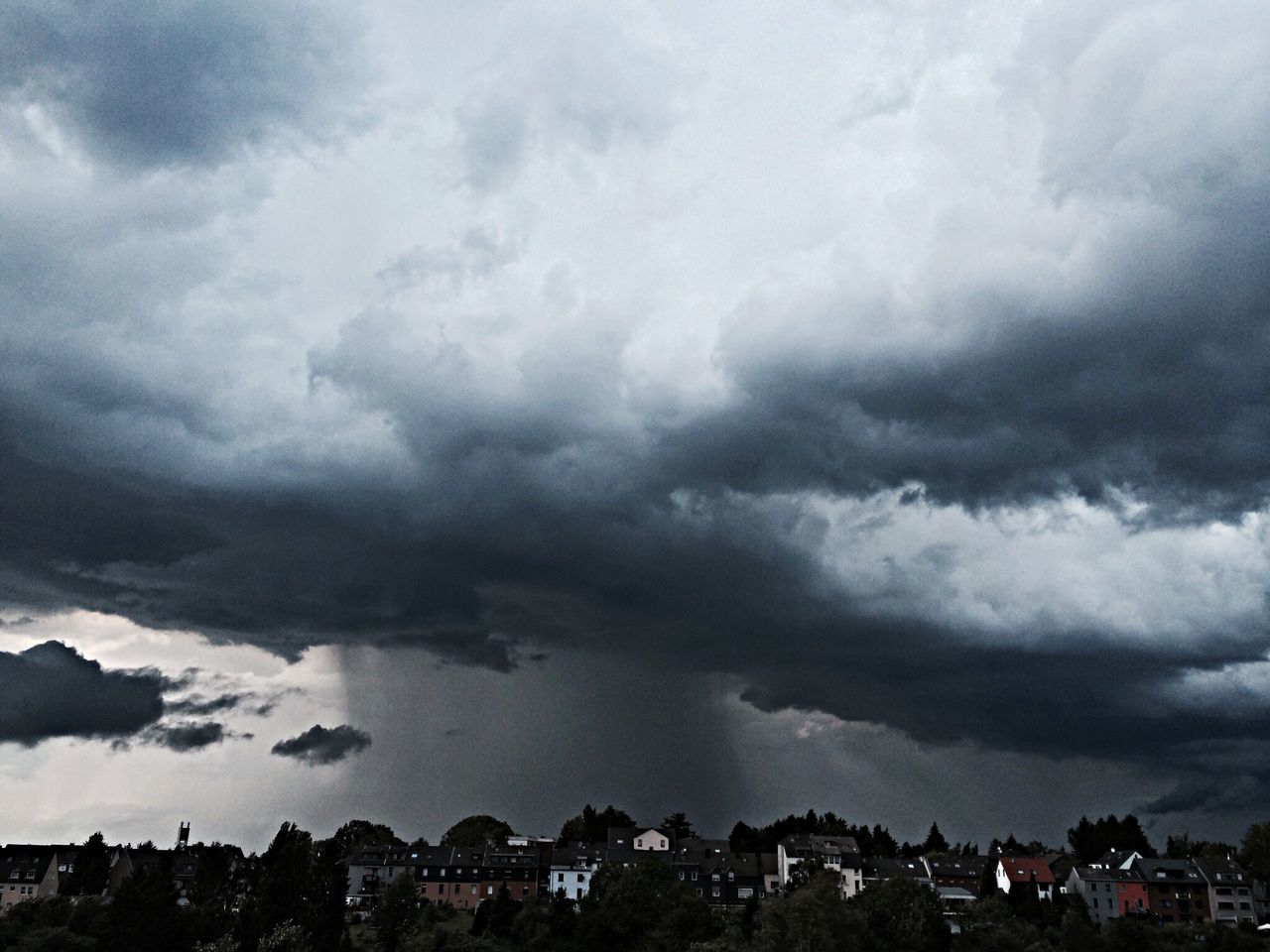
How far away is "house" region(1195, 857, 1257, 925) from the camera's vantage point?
189 meters

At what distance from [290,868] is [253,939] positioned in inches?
507

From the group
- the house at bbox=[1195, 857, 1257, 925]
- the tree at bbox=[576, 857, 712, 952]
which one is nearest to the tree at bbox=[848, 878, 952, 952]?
the tree at bbox=[576, 857, 712, 952]

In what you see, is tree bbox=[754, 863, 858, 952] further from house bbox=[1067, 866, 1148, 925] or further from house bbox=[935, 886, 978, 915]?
house bbox=[1067, 866, 1148, 925]

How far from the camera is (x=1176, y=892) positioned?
19288 centimetres

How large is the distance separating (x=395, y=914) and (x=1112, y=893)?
140 meters

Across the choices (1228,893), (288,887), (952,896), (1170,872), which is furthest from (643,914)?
(1228,893)

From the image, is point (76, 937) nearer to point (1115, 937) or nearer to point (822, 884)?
point (822, 884)

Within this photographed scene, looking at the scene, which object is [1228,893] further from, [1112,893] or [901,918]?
[901,918]

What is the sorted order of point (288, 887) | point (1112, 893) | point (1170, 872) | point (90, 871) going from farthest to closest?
point (1112, 893) < point (1170, 872) < point (90, 871) < point (288, 887)

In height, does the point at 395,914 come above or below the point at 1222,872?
below

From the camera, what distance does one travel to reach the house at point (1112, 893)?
19225 cm

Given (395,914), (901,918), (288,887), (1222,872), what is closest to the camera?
(288,887)

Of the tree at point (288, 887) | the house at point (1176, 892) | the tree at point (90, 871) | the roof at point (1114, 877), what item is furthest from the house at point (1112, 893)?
the tree at point (90, 871)

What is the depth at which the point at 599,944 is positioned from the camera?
148 meters
